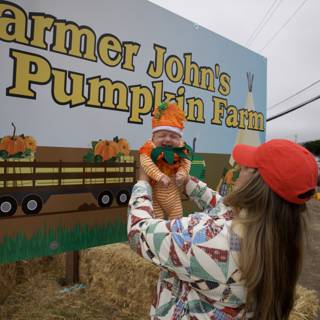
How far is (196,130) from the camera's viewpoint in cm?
254

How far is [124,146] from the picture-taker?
6.61ft

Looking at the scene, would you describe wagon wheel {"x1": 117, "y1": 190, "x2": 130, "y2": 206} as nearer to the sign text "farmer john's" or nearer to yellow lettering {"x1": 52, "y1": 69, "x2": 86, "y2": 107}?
the sign text "farmer john's"

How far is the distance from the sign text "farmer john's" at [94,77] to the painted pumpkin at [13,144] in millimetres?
197

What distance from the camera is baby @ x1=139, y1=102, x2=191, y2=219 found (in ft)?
5.87

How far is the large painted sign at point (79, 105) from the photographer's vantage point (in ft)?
5.11

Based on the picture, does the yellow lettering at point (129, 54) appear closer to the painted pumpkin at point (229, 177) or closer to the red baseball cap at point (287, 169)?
the red baseball cap at point (287, 169)

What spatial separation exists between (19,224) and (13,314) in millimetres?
2263

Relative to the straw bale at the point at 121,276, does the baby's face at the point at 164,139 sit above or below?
above

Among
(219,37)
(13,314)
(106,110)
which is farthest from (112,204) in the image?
(13,314)

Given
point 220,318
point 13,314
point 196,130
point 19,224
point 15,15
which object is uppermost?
point 15,15

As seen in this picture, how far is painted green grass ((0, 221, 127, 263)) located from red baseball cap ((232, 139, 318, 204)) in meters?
1.05

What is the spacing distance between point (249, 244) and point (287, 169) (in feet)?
0.90

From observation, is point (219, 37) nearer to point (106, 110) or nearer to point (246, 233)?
point (106, 110)

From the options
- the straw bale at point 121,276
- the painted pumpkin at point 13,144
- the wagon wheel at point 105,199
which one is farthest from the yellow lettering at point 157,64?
the straw bale at point 121,276
